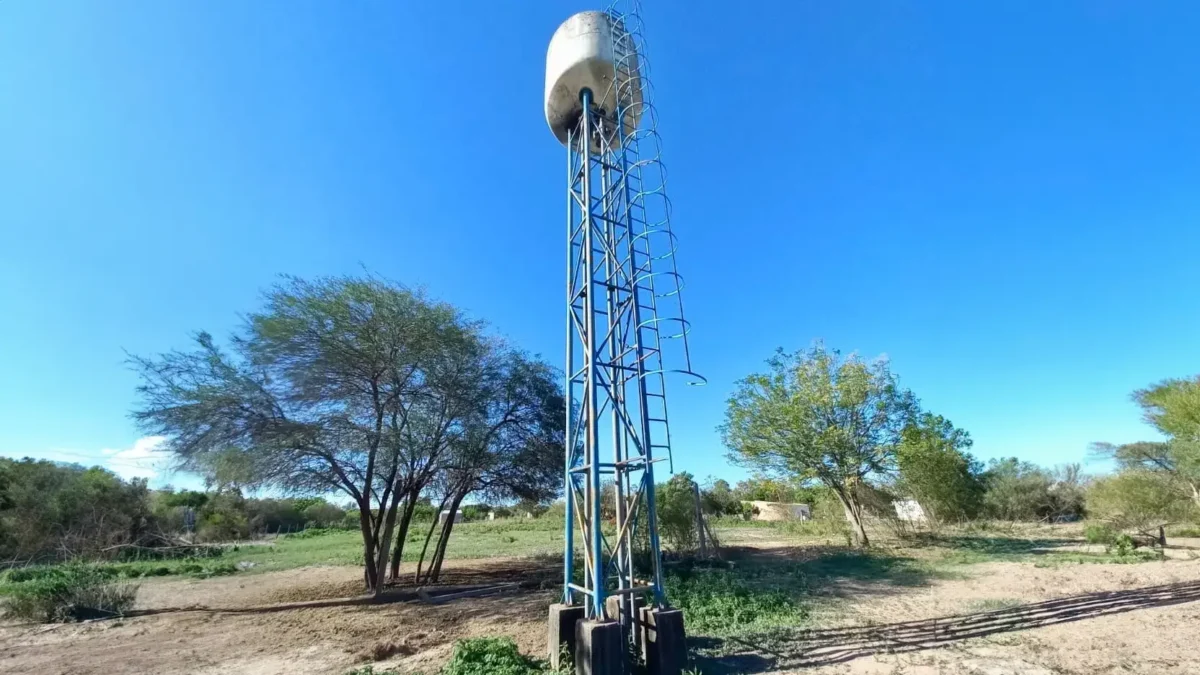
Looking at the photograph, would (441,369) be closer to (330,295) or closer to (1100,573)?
A: (330,295)

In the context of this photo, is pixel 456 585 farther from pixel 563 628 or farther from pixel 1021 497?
pixel 1021 497

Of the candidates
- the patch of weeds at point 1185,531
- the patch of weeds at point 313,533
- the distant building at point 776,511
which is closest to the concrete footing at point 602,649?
the patch of weeds at point 1185,531

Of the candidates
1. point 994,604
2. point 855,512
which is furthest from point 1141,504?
point 994,604

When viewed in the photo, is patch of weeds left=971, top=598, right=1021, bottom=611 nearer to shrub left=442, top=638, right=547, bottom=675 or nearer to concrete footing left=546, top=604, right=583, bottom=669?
concrete footing left=546, top=604, right=583, bottom=669

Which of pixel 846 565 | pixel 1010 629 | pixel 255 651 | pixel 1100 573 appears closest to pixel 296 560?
pixel 255 651

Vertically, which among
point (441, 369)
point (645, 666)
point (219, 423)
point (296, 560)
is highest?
point (441, 369)

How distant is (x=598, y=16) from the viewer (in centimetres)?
774

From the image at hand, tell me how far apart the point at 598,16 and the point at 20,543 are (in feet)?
89.4

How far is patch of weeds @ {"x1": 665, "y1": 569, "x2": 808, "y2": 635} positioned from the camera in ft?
24.2

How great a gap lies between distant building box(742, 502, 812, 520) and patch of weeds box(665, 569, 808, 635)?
20.7 meters

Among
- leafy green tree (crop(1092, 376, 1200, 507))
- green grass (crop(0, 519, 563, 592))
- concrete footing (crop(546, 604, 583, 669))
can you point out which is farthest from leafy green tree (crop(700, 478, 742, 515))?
concrete footing (crop(546, 604, 583, 669))

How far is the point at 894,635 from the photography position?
264 inches

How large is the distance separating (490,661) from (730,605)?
166 inches

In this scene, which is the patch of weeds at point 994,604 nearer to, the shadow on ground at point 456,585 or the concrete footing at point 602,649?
the concrete footing at point 602,649
